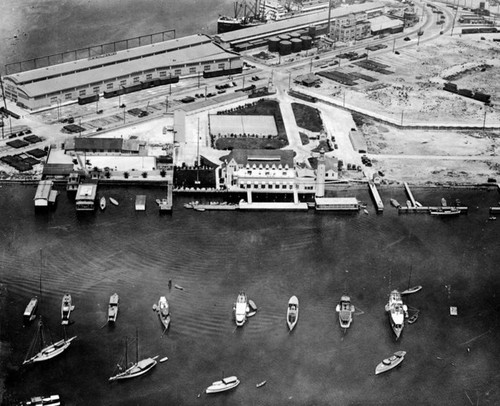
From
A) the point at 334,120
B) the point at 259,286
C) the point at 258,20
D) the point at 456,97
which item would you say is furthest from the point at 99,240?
the point at 258,20

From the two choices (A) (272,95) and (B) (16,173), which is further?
(A) (272,95)

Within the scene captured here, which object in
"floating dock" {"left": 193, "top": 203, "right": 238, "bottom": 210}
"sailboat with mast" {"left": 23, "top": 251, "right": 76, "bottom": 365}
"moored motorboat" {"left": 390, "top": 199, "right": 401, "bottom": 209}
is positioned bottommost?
"sailboat with mast" {"left": 23, "top": 251, "right": 76, "bottom": 365}

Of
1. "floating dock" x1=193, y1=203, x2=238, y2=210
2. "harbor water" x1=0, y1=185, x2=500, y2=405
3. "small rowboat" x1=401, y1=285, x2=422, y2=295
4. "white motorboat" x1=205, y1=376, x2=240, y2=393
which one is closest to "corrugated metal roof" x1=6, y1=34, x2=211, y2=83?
"harbor water" x1=0, y1=185, x2=500, y2=405

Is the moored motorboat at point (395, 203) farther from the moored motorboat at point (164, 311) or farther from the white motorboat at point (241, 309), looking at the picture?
the moored motorboat at point (164, 311)

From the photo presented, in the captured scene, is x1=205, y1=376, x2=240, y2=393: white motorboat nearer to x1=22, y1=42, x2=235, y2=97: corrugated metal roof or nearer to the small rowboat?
the small rowboat

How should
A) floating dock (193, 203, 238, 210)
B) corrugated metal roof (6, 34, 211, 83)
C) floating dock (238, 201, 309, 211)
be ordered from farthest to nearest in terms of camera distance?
1. corrugated metal roof (6, 34, 211, 83)
2. floating dock (238, 201, 309, 211)
3. floating dock (193, 203, 238, 210)

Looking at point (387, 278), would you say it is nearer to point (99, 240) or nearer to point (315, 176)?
point (315, 176)

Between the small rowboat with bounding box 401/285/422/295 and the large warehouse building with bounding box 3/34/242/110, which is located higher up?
the large warehouse building with bounding box 3/34/242/110

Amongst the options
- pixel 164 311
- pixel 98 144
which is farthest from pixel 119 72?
pixel 164 311
